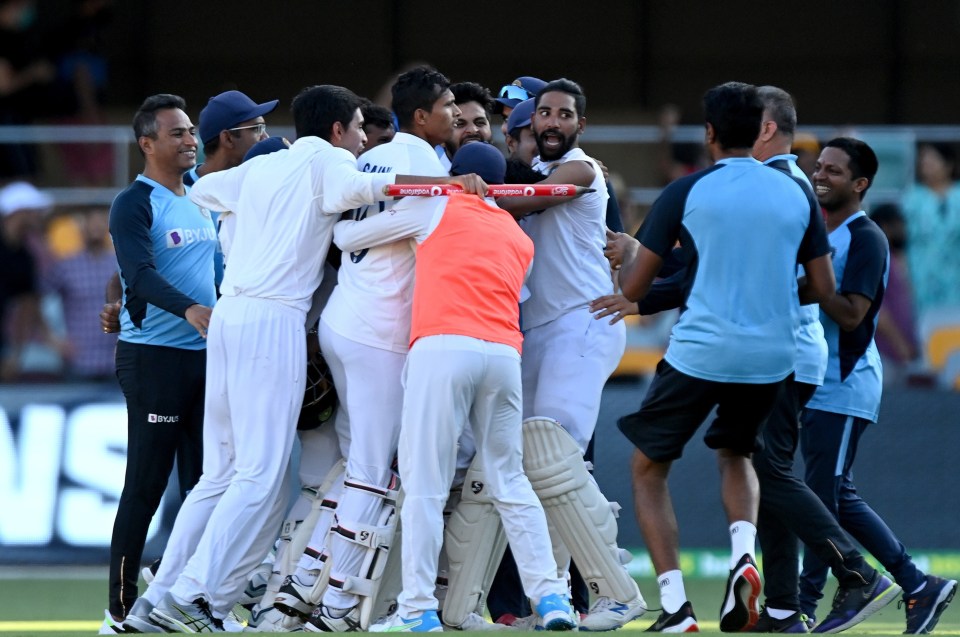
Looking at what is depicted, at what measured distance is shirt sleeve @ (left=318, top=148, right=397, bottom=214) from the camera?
6.37 m

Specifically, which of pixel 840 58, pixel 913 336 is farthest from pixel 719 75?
pixel 913 336

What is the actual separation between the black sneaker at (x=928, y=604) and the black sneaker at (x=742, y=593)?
1.29m

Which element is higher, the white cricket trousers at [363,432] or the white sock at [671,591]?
the white cricket trousers at [363,432]

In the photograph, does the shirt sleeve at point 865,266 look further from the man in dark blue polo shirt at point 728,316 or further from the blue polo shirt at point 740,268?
the blue polo shirt at point 740,268

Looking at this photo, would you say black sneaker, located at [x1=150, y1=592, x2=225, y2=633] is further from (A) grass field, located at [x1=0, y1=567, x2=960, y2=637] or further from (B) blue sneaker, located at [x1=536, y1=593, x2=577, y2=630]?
(B) blue sneaker, located at [x1=536, y1=593, x2=577, y2=630]

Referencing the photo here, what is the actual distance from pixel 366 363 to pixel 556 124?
1.35 metres

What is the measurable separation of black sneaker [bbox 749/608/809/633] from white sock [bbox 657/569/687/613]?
639 millimetres

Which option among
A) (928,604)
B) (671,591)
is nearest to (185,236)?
(671,591)

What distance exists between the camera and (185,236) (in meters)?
7.21

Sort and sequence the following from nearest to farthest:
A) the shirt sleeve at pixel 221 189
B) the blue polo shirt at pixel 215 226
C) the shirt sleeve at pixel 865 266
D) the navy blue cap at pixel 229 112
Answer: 1. the shirt sleeve at pixel 221 189
2. the shirt sleeve at pixel 865 266
3. the navy blue cap at pixel 229 112
4. the blue polo shirt at pixel 215 226

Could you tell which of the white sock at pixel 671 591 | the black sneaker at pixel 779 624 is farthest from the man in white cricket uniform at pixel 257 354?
the black sneaker at pixel 779 624

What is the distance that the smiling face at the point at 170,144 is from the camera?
7.25 meters

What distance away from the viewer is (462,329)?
6262 mm

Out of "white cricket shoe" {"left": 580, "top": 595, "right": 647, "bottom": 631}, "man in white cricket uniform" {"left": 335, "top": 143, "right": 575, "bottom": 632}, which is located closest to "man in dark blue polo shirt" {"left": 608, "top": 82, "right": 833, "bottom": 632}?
"white cricket shoe" {"left": 580, "top": 595, "right": 647, "bottom": 631}
